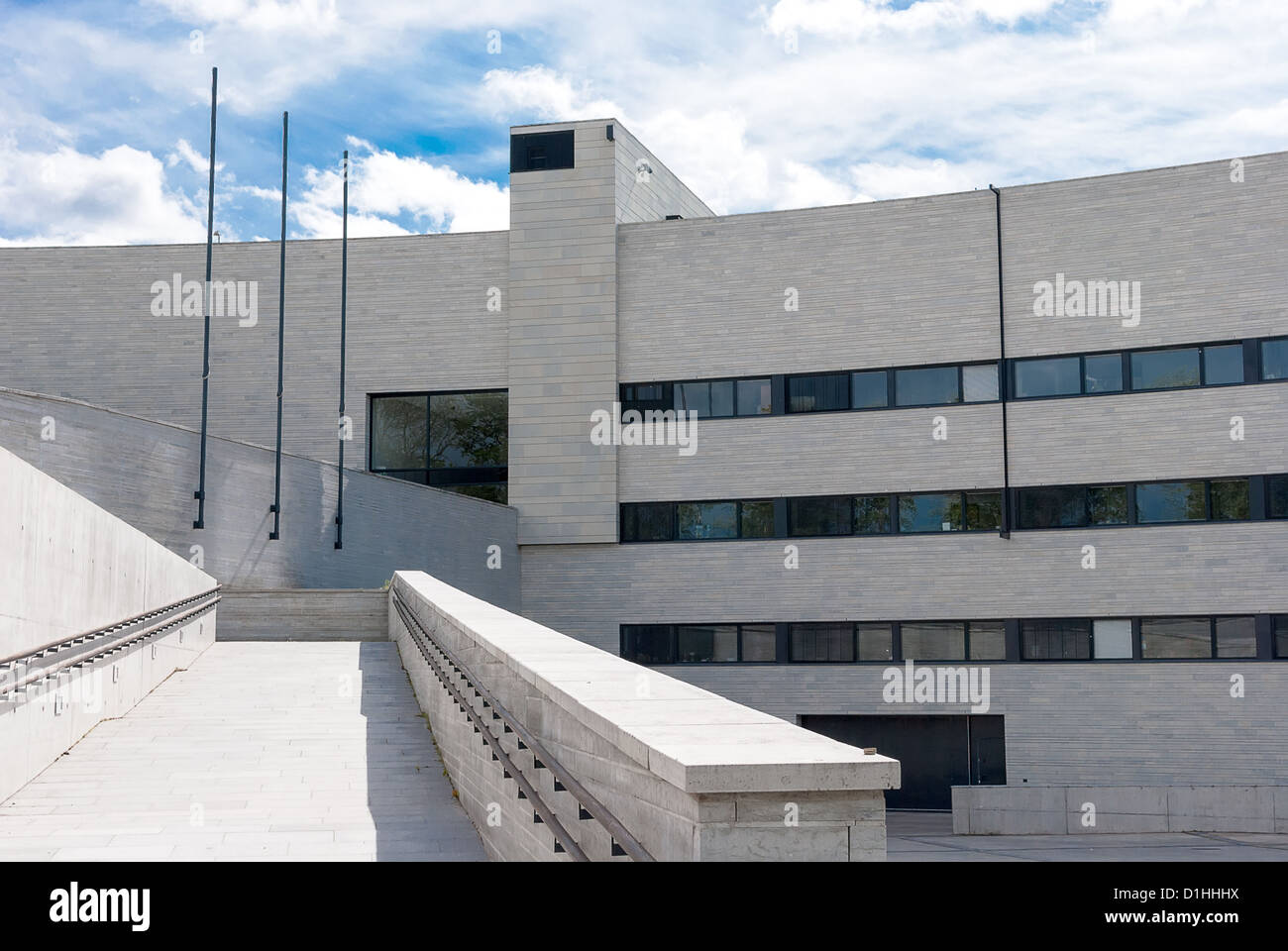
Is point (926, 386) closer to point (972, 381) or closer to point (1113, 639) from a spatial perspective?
point (972, 381)

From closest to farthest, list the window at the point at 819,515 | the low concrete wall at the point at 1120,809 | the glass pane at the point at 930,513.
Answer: the low concrete wall at the point at 1120,809
the glass pane at the point at 930,513
the window at the point at 819,515

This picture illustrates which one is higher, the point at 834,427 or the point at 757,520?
the point at 834,427

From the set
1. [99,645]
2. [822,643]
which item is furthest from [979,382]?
[99,645]

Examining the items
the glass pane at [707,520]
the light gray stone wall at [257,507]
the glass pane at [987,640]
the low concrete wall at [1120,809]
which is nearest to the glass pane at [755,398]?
the glass pane at [707,520]

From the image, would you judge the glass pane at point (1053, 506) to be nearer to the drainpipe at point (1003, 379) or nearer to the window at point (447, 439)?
the drainpipe at point (1003, 379)

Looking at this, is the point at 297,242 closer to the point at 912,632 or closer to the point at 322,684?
the point at 912,632

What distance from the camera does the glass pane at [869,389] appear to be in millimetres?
A: 27406

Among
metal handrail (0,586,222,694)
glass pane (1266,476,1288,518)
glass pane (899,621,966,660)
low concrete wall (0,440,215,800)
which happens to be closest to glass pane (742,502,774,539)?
glass pane (899,621,966,660)

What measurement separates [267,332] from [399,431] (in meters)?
3.57

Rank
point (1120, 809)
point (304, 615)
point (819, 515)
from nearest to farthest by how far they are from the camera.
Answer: point (304, 615)
point (1120, 809)
point (819, 515)

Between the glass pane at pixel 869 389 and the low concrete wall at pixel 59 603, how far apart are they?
1770 centimetres

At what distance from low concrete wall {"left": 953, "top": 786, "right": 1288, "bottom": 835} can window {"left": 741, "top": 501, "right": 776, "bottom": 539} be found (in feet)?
23.8

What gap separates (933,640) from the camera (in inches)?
1040
